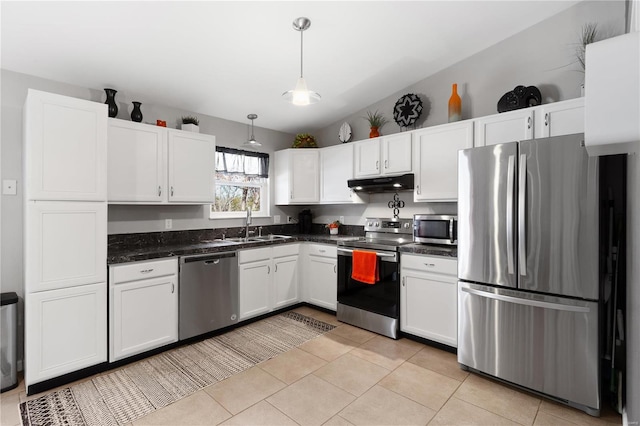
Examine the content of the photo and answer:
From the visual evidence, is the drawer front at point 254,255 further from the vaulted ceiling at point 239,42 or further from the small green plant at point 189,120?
the vaulted ceiling at point 239,42

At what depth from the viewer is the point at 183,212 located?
12.0 feet

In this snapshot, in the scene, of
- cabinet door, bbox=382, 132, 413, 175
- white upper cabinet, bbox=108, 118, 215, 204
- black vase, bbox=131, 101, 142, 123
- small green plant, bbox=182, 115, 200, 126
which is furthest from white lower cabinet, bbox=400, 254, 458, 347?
black vase, bbox=131, 101, 142, 123

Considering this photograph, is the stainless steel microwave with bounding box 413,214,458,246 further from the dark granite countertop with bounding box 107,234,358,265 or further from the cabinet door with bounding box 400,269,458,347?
the dark granite countertop with bounding box 107,234,358,265

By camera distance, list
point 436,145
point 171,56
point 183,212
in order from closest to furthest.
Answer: point 171,56 < point 436,145 < point 183,212

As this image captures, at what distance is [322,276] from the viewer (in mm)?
3891

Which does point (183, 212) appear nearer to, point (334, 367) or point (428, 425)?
point (334, 367)

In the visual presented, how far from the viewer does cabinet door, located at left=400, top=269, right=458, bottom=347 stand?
2834 mm

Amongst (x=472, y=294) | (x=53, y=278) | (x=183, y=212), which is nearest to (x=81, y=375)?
(x=53, y=278)

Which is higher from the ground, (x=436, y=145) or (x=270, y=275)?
(x=436, y=145)

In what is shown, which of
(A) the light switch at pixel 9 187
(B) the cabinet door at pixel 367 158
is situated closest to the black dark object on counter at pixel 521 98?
(B) the cabinet door at pixel 367 158

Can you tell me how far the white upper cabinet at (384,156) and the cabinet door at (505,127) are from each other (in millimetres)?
745

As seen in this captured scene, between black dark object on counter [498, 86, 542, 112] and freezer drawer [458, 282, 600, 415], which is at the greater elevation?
black dark object on counter [498, 86, 542, 112]

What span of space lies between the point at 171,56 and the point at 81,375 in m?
2.68

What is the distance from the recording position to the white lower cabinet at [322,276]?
3.77 metres
